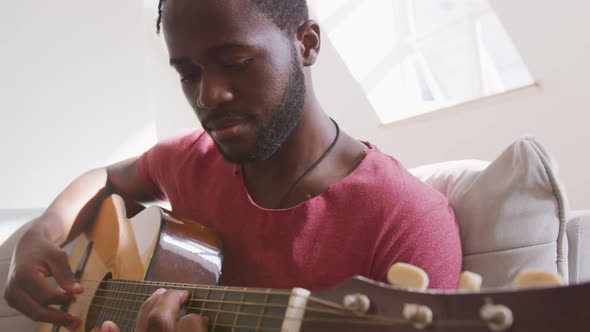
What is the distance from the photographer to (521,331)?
1.35 feet

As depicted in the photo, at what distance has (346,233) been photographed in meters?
0.93

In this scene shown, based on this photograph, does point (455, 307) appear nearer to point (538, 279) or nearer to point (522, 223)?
point (538, 279)

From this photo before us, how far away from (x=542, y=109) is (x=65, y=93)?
2.17 metres

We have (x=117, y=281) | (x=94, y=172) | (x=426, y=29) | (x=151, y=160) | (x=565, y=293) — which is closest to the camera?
(x=565, y=293)

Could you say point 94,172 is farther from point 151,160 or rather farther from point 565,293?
point 565,293

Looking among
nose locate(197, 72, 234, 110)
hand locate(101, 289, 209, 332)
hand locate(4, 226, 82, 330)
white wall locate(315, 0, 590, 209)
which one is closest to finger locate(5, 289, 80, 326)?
hand locate(4, 226, 82, 330)

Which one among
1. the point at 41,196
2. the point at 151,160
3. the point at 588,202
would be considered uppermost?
the point at 151,160

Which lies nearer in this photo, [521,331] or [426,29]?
[521,331]

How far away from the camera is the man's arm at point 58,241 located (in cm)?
119

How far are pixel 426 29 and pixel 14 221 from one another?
9.77 ft

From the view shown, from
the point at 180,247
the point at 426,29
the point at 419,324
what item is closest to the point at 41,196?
the point at 180,247

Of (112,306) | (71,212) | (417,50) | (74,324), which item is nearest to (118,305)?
(112,306)

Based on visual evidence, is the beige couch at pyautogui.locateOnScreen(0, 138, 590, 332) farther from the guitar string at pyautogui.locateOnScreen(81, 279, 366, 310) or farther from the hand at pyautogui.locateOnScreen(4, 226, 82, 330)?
the hand at pyautogui.locateOnScreen(4, 226, 82, 330)

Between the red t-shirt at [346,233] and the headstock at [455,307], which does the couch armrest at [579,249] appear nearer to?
the red t-shirt at [346,233]
